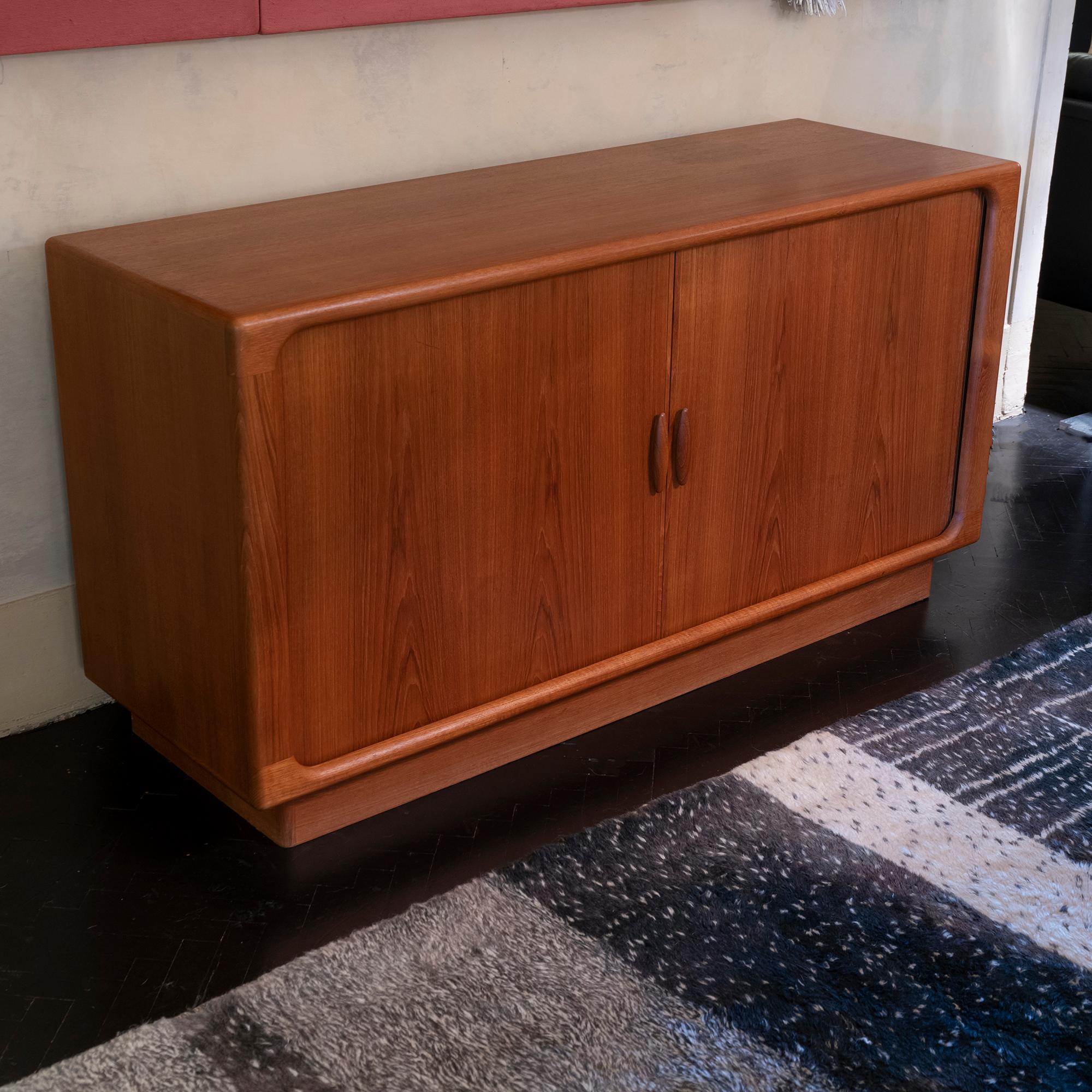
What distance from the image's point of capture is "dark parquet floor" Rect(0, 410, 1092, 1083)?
217 cm

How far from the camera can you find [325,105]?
9.05ft

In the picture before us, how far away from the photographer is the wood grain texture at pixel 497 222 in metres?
2.17

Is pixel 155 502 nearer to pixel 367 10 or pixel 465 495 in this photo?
pixel 465 495

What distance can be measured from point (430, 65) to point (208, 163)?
1.67ft

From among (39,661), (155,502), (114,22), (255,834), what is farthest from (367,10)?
(255,834)

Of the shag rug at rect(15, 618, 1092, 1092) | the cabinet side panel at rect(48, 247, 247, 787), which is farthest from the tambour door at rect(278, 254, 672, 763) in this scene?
the shag rug at rect(15, 618, 1092, 1092)

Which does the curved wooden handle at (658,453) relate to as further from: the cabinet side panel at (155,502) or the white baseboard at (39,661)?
the white baseboard at (39,661)

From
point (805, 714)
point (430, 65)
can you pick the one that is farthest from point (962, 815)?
point (430, 65)

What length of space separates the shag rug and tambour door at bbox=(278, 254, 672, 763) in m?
0.36

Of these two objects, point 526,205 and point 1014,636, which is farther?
point 1014,636

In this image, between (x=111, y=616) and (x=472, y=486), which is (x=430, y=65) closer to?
(x=472, y=486)

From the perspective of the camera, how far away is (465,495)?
7.85 ft

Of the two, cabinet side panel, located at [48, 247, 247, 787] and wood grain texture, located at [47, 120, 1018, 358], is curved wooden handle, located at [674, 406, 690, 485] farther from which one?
cabinet side panel, located at [48, 247, 247, 787]

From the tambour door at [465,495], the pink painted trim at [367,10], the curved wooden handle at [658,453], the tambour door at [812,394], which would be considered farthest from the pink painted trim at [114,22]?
the curved wooden handle at [658,453]
